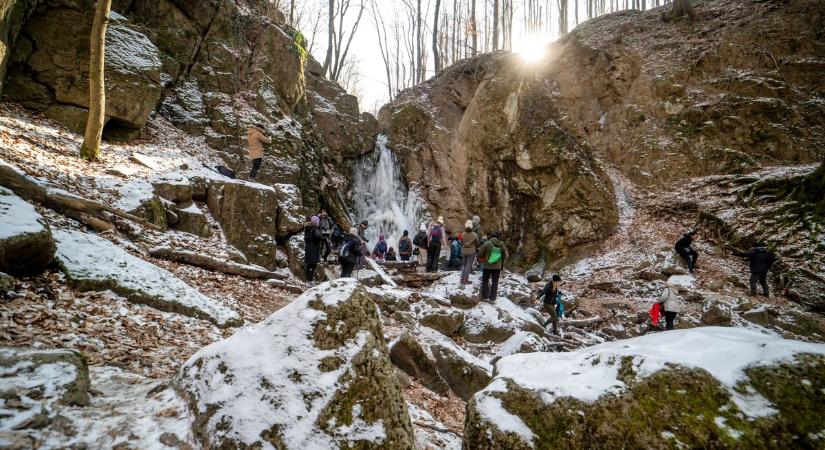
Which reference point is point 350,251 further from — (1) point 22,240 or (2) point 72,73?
(2) point 72,73

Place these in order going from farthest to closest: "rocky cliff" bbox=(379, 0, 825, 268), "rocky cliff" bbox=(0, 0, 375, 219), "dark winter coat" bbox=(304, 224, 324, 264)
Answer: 1. "rocky cliff" bbox=(379, 0, 825, 268)
2. "dark winter coat" bbox=(304, 224, 324, 264)
3. "rocky cliff" bbox=(0, 0, 375, 219)

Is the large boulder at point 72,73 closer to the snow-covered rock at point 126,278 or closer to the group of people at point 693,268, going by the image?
the snow-covered rock at point 126,278

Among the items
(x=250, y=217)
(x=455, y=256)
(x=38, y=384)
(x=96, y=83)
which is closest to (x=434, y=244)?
(x=455, y=256)

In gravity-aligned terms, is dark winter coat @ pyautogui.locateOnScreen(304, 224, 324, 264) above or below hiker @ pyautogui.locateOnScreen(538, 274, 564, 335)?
above

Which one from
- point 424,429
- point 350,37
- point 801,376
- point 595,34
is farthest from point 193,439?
point 350,37

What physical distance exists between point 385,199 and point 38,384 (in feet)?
63.2

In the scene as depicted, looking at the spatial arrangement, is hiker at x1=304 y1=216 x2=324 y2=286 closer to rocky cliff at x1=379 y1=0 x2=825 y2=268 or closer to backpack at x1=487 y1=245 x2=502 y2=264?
backpack at x1=487 y1=245 x2=502 y2=264

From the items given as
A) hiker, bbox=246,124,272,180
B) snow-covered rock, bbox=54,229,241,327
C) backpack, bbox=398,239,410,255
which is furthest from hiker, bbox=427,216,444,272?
snow-covered rock, bbox=54,229,241,327

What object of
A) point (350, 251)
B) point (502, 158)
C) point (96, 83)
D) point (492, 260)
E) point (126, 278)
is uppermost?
point (96, 83)

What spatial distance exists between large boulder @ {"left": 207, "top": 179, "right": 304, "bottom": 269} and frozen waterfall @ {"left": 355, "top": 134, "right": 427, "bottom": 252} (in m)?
8.38

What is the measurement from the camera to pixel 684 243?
1227 cm

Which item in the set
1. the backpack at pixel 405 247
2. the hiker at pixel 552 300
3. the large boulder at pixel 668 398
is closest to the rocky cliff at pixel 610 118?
the backpack at pixel 405 247

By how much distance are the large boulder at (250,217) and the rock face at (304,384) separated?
862cm

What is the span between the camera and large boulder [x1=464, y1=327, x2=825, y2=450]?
94.7 inches
